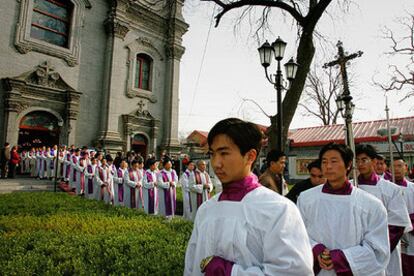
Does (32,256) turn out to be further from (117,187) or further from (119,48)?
(119,48)

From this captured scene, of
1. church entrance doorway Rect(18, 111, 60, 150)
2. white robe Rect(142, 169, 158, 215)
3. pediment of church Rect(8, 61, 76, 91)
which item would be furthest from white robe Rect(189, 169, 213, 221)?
pediment of church Rect(8, 61, 76, 91)

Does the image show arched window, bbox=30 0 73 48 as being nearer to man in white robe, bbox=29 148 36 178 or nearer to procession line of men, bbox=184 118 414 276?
man in white robe, bbox=29 148 36 178

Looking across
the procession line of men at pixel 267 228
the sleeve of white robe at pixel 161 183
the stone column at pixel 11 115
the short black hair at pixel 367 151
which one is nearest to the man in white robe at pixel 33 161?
the stone column at pixel 11 115

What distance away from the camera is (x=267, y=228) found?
1.38 meters

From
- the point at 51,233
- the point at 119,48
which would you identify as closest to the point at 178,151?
the point at 119,48

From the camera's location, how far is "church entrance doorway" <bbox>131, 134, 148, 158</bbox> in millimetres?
20516

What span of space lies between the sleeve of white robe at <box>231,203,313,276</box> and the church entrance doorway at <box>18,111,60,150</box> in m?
17.5

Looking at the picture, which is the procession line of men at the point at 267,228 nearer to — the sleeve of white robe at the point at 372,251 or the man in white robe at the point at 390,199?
the sleeve of white robe at the point at 372,251

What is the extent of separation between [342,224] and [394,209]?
1.42 metres

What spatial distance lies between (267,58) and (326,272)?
19.3 ft

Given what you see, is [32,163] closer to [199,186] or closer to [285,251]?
[199,186]

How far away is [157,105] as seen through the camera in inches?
862

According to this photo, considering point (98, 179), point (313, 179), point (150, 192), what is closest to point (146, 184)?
point (150, 192)

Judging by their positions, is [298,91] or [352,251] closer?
[352,251]
